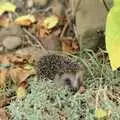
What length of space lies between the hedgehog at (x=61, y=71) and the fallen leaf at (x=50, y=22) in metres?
0.33

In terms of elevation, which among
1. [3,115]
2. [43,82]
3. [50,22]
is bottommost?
[3,115]

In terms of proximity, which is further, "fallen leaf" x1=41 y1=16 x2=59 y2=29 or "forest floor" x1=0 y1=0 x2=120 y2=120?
"fallen leaf" x1=41 y1=16 x2=59 y2=29

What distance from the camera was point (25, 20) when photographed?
7.07 ft

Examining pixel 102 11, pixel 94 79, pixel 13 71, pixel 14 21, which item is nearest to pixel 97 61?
pixel 94 79

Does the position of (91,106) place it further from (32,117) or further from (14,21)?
(14,21)

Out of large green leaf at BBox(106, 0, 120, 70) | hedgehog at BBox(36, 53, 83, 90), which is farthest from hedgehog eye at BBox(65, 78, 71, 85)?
large green leaf at BBox(106, 0, 120, 70)

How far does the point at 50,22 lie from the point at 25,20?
0.38 feet

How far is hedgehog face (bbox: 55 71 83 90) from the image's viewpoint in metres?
1.74

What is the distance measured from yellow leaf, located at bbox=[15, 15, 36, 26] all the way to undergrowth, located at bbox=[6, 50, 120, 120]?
1.39 feet

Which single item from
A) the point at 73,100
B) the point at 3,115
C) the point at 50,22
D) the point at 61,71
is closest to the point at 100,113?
the point at 73,100

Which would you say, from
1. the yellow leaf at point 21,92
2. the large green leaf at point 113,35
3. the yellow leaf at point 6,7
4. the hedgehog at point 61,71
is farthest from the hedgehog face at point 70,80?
the yellow leaf at point 6,7

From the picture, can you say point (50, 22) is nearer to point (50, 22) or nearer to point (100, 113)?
point (50, 22)

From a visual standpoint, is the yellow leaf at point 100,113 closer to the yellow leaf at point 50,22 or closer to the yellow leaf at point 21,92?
the yellow leaf at point 21,92

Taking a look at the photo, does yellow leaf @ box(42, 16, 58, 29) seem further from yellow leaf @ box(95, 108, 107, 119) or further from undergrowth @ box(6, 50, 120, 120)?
yellow leaf @ box(95, 108, 107, 119)
